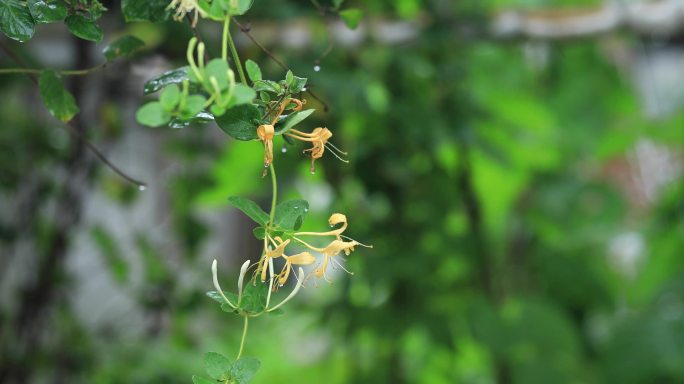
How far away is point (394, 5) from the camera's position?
1.08m

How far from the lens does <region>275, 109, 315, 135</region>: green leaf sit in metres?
0.28

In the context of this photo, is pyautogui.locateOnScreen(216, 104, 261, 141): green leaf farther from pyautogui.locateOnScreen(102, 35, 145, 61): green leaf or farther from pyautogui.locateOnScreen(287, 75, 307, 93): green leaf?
pyautogui.locateOnScreen(102, 35, 145, 61): green leaf

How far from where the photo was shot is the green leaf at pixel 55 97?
0.37m

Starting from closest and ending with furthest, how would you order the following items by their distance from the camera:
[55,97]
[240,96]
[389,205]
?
[240,96] < [55,97] < [389,205]

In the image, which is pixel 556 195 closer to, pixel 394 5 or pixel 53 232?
pixel 394 5

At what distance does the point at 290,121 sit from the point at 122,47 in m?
0.14

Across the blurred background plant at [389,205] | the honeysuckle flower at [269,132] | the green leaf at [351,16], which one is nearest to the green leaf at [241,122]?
the honeysuckle flower at [269,132]

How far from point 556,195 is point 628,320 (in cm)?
26

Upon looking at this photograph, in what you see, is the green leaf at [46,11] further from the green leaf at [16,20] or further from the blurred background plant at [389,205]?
the blurred background plant at [389,205]

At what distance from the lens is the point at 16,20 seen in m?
0.31

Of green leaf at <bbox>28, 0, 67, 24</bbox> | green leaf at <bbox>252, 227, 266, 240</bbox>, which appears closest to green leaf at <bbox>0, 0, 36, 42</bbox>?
green leaf at <bbox>28, 0, 67, 24</bbox>

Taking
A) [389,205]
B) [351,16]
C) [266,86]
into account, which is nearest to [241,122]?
[266,86]

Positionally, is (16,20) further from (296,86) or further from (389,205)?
(389,205)

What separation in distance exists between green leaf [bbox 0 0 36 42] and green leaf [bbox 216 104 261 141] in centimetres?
9
